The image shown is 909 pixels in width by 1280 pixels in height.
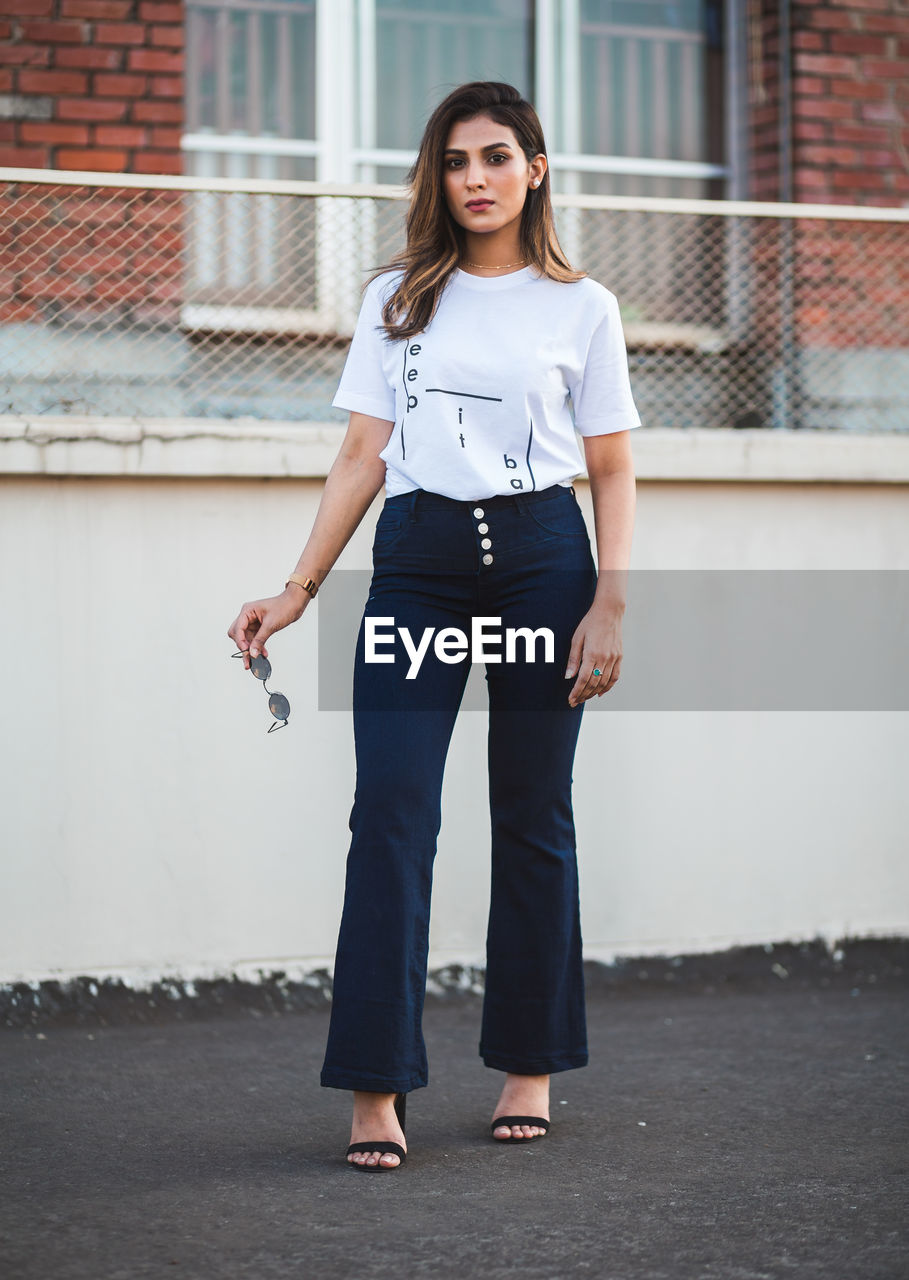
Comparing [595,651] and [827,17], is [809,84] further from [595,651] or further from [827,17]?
[595,651]

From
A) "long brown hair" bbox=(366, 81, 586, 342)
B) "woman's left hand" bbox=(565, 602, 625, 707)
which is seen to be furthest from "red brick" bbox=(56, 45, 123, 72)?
"woman's left hand" bbox=(565, 602, 625, 707)

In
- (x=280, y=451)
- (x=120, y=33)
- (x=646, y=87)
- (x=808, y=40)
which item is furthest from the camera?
(x=646, y=87)

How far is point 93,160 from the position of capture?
4.64m

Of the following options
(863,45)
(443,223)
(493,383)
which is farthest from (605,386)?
(863,45)

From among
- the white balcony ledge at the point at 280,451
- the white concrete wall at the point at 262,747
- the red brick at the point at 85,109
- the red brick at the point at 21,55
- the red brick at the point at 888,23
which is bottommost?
the white concrete wall at the point at 262,747

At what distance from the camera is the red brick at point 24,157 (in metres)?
4.59

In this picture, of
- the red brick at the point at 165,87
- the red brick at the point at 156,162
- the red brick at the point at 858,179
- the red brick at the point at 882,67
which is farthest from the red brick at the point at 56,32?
the red brick at the point at 882,67

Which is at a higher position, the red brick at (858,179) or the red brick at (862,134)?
the red brick at (862,134)

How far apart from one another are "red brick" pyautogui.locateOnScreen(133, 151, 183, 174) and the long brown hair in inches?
80.6

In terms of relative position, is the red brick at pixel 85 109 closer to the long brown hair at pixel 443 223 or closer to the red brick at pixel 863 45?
the long brown hair at pixel 443 223

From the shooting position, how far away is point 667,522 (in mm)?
4449

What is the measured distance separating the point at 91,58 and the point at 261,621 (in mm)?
2645

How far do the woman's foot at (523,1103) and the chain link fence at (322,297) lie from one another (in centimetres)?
217

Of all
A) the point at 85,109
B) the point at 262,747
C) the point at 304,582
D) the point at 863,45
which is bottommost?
the point at 262,747
